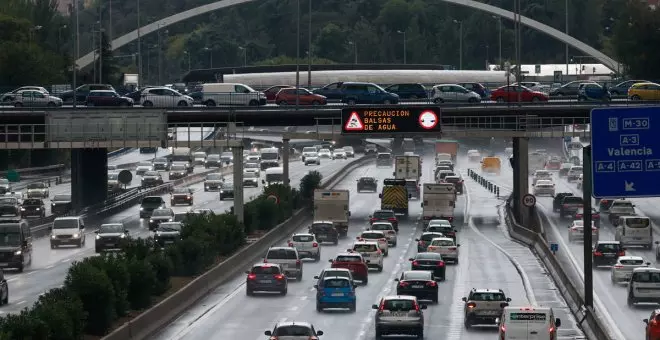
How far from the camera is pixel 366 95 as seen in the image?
329ft

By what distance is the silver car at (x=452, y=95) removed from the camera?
103 m

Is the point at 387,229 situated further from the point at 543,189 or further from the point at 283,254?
the point at 543,189

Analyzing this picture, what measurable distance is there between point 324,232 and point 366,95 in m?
19.9

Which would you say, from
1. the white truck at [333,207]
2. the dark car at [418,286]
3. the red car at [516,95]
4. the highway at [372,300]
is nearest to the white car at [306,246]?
the highway at [372,300]

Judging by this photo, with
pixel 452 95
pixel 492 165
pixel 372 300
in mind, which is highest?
pixel 452 95

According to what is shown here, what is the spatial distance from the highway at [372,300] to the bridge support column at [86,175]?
71.0 ft

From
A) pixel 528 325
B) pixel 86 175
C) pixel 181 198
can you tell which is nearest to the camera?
pixel 528 325

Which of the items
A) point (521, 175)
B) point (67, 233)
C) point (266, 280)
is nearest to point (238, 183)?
point (67, 233)

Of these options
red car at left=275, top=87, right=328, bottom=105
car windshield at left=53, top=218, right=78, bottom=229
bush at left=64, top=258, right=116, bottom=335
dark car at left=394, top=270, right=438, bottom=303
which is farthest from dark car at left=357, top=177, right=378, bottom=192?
bush at left=64, top=258, right=116, bottom=335

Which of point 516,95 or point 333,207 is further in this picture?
point 516,95

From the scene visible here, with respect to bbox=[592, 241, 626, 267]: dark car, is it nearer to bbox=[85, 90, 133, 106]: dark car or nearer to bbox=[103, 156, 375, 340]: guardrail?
bbox=[103, 156, 375, 340]: guardrail

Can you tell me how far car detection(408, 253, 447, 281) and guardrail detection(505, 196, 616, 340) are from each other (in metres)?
4.53

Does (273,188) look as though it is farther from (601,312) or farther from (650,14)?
(650,14)

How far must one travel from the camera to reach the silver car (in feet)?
339
